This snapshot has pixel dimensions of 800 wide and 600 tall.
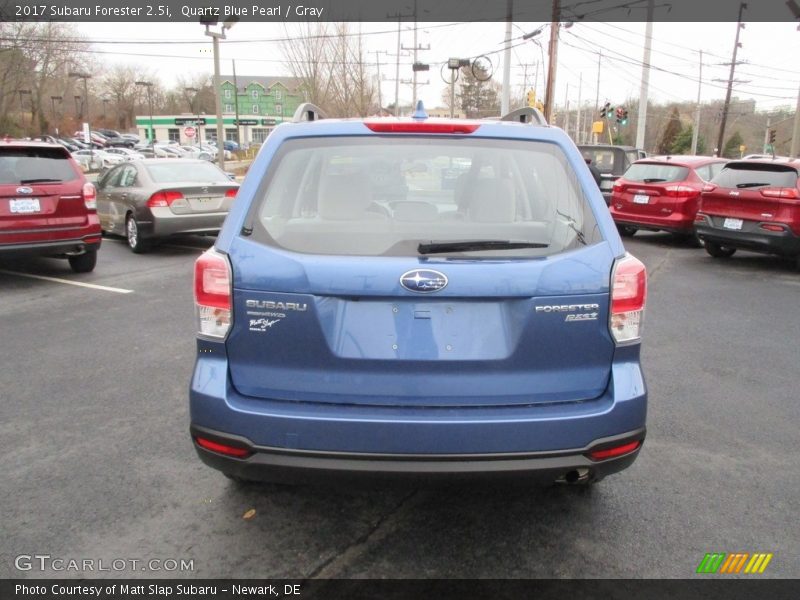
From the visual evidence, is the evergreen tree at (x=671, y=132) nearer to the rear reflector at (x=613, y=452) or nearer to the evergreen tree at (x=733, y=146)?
the evergreen tree at (x=733, y=146)

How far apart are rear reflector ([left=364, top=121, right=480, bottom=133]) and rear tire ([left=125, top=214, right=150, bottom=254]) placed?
28.3 feet

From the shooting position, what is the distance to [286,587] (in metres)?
2.51

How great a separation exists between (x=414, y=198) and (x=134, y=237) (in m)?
8.91

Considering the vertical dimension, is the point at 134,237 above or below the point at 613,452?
below

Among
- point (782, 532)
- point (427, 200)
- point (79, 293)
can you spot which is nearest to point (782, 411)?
point (782, 532)

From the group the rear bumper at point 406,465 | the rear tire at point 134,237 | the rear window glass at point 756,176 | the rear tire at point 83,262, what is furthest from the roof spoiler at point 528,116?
the rear tire at point 134,237

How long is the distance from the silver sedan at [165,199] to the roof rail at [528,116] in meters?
7.60

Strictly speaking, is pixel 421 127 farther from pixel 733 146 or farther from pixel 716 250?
pixel 733 146

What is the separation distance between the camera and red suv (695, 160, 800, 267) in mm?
8875

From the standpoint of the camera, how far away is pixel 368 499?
125 inches

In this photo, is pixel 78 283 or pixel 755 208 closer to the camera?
pixel 78 283

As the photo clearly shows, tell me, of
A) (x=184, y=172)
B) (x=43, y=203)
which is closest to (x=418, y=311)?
(x=43, y=203)

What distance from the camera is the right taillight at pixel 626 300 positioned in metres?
2.46

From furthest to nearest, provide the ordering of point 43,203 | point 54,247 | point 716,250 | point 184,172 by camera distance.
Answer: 1. point 184,172
2. point 716,250
3. point 54,247
4. point 43,203
